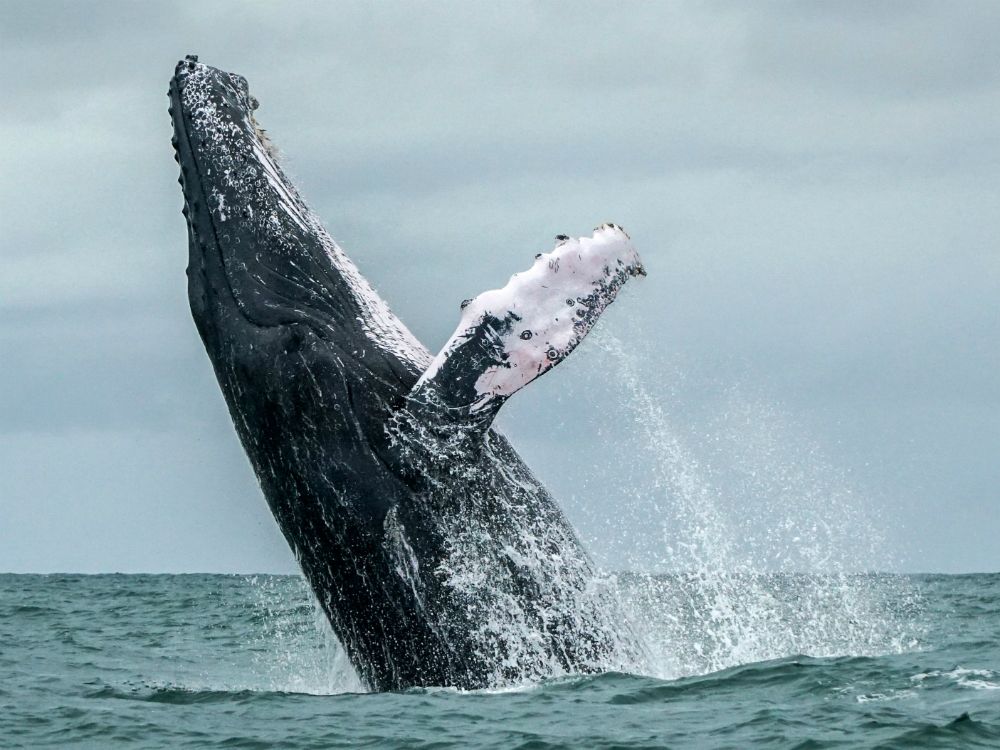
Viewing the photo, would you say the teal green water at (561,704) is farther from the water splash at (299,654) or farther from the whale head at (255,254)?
the whale head at (255,254)

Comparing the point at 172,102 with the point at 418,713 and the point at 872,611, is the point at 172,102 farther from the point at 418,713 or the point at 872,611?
the point at 872,611

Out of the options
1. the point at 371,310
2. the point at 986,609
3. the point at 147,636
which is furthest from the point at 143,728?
the point at 986,609

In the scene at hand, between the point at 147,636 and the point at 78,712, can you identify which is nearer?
the point at 78,712

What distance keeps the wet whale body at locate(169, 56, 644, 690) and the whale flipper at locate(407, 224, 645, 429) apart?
0.03 feet

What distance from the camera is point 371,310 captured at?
9422mm

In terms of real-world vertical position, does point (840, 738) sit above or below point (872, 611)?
below

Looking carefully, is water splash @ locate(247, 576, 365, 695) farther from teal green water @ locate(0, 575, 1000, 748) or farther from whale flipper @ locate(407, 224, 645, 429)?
whale flipper @ locate(407, 224, 645, 429)

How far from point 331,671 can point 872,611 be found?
1721 cm

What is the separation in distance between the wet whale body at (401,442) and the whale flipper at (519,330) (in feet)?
0.03

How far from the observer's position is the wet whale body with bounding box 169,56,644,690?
8.62 metres

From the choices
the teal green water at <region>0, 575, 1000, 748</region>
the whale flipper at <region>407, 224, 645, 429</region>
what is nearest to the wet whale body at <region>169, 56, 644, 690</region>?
the whale flipper at <region>407, 224, 645, 429</region>

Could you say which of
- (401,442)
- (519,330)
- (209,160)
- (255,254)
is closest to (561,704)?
(401,442)

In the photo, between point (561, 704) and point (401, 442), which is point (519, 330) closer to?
point (401, 442)

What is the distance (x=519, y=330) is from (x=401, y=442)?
1002 mm
